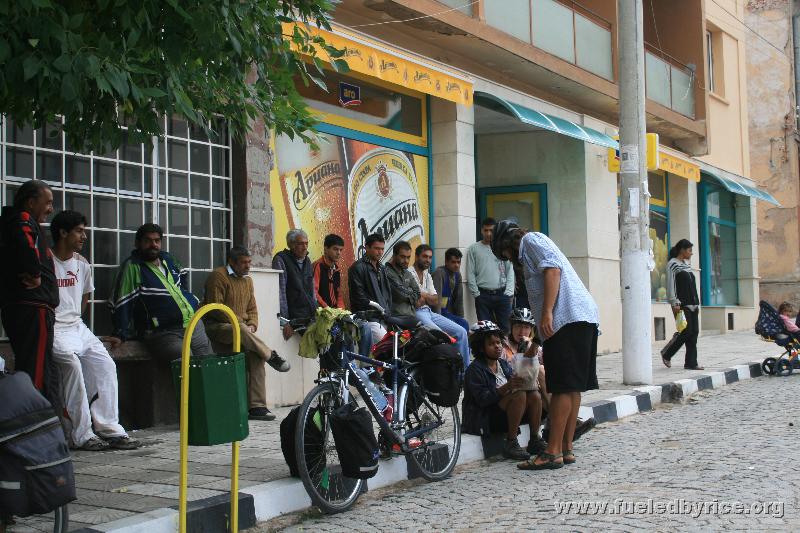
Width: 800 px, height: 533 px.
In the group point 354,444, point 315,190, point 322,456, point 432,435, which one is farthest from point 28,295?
point 315,190

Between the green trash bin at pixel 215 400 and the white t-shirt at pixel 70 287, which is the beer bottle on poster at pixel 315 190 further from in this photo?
the green trash bin at pixel 215 400

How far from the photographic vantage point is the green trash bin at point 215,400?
→ 15.6 ft

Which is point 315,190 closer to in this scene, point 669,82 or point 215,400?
point 215,400

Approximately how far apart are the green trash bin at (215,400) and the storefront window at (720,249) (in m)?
19.9

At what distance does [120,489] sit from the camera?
585 centimetres

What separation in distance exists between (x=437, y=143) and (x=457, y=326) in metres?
3.49

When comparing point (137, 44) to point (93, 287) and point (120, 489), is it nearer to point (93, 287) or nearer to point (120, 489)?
point (120, 489)

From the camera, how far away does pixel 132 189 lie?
8.84m

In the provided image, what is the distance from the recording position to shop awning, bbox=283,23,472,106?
10.0 meters

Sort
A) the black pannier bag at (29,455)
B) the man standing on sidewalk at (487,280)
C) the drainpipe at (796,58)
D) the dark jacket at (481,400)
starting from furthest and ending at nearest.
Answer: the drainpipe at (796,58) < the man standing on sidewalk at (487,280) < the dark jacket at (481,400) < the black pannier bag at (29,455)

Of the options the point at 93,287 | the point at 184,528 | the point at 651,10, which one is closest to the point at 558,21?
the point at 651,10

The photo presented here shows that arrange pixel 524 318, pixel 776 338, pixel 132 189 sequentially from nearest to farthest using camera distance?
pixel 524 318 < pixel 132 189 < pixel 776 338

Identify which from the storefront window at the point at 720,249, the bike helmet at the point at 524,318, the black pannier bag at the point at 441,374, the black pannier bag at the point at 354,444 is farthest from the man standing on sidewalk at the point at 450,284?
the storefront window at the point at 720,249

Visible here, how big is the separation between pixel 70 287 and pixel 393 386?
8.66 feet
